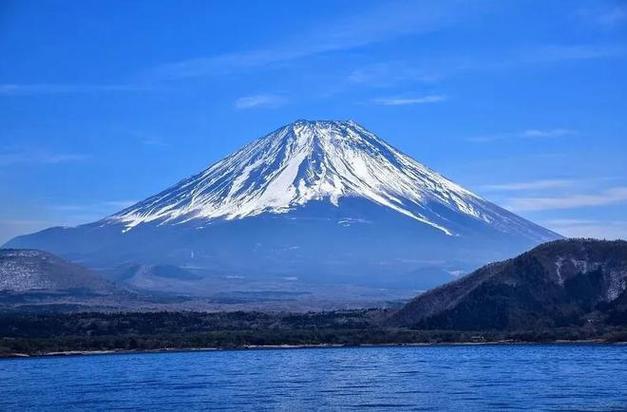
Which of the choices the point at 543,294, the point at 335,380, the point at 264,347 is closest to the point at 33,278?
the point at 264,347

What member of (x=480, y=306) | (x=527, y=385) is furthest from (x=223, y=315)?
(x=527, y=385)

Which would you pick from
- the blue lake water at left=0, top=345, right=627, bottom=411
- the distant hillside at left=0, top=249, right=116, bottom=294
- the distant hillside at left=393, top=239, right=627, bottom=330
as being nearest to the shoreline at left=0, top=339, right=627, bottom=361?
the blue lake water at left=0, top=345, right=627, bottom=411

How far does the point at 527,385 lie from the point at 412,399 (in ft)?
25.6

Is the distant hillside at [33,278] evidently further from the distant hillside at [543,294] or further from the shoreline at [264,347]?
the shoreline at [264,347]

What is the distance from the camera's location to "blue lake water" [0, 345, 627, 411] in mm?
50938

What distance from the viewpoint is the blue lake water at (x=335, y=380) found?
50.9 metres

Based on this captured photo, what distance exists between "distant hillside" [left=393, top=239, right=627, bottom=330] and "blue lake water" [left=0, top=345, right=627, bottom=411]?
1232cm

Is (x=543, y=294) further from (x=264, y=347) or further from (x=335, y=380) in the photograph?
(x=335, y=380)

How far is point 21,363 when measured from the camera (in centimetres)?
8369

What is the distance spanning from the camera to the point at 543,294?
335 ft

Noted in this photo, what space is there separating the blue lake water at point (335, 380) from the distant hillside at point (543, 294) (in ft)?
40.4

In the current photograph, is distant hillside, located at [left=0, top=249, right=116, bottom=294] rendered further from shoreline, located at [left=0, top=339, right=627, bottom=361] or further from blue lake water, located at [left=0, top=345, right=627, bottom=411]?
blue lake water, located at [left=0, top=345, right=627, bottom=411]

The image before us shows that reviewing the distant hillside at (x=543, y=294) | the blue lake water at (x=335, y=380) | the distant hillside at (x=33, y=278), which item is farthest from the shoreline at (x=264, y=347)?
the distant hillside at (x=33, y=278)

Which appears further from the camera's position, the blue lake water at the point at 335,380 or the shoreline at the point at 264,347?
the shoreline at the point at 264,347
